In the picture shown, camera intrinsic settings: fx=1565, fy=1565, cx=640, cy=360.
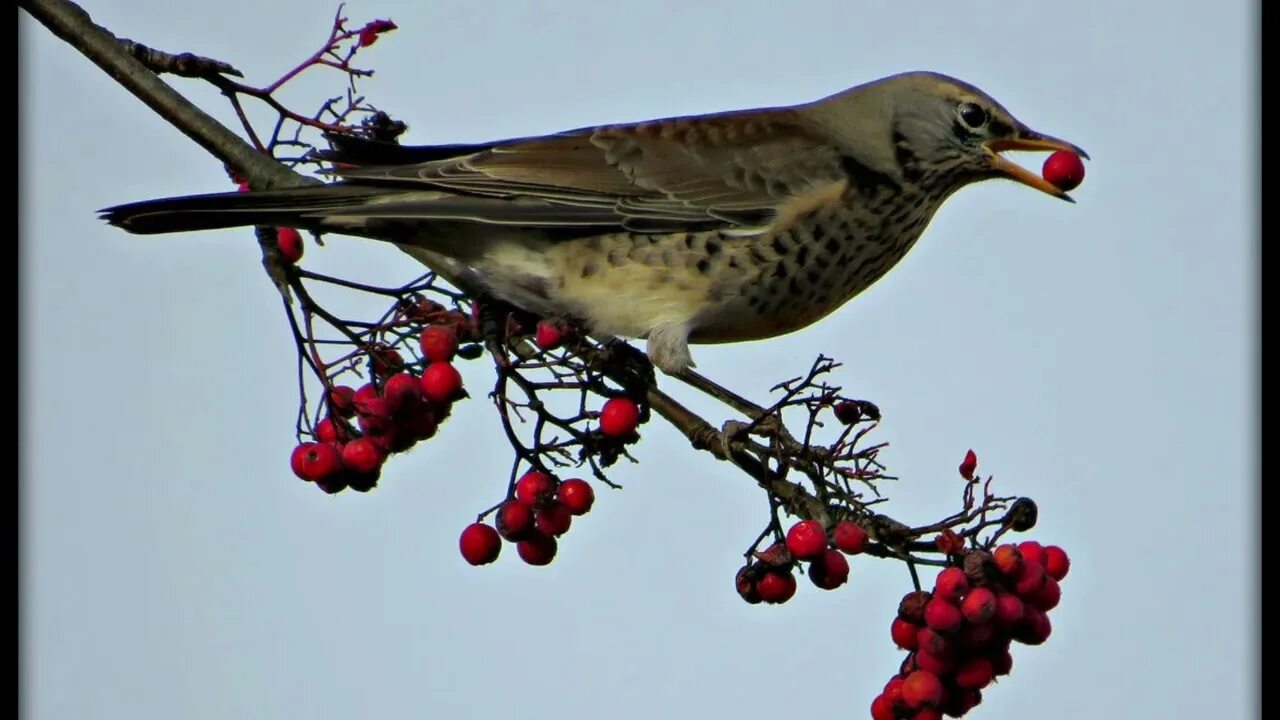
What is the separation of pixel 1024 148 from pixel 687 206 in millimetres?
1053

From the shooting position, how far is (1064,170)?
14.3ft

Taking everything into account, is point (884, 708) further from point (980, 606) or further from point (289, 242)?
point (289, 242)

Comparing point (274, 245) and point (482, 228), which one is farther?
point (482, 228)

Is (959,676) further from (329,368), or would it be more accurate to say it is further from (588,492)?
(329,368)

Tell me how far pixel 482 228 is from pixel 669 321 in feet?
1.91

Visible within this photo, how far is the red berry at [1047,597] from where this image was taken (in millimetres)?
2977

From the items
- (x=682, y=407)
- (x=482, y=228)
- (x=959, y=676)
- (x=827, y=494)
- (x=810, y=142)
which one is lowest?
(x=959, y=676)

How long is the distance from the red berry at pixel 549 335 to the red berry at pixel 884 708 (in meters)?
1.17

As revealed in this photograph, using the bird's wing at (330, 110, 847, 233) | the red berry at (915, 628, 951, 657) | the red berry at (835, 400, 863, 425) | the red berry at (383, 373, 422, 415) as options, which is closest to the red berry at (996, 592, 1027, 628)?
the red berry at (915, 628, 951, 657)

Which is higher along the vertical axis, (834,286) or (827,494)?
(834,286)

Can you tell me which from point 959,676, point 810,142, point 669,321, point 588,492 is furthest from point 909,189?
point 959,676

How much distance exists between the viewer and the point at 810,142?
15.6 ft

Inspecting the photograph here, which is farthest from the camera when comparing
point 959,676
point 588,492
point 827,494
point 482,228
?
point 482,228

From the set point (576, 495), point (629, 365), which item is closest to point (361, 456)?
point (576, 495)
